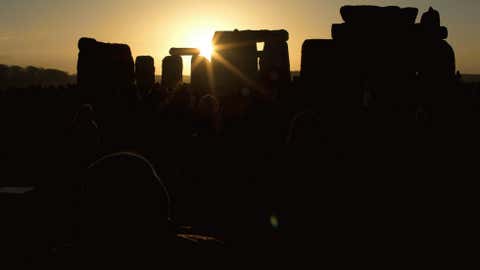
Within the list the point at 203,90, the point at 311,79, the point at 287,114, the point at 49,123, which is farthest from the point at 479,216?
the point at 203,90

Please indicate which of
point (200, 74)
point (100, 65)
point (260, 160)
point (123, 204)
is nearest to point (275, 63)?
point (200, 74)

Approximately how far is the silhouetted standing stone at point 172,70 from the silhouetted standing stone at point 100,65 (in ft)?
29.3

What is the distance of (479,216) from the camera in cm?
712

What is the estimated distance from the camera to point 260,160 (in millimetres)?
10398

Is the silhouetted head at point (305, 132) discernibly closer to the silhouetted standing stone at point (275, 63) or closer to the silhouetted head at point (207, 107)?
the silhouetted head at point (207, 107)

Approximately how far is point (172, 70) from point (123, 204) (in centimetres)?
2272

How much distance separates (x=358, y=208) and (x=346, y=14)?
10066 millimetres

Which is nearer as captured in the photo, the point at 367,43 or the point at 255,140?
the point at 255,140

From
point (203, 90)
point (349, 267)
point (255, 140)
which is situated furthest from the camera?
point (203, 90)

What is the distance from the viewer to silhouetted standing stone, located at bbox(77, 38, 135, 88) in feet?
52.1

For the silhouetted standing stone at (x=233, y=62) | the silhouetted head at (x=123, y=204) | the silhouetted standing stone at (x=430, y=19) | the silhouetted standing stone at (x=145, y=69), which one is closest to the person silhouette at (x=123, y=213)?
the silhouetted head at (x=123, y=204)

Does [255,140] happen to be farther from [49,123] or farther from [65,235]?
[65,235]

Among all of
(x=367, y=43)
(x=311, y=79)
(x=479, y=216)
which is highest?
(x=367, y=43)

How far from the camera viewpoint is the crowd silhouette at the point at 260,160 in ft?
13.2
